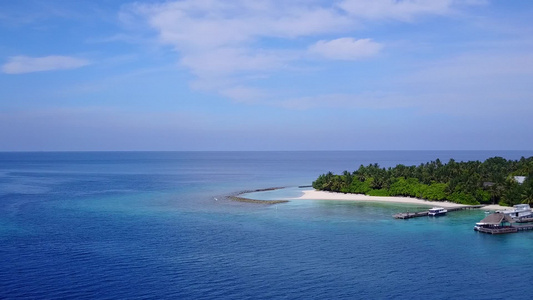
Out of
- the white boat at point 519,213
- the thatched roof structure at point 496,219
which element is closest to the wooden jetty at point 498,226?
the thatched roof structure at point 496,219

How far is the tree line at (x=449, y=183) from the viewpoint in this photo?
331ft

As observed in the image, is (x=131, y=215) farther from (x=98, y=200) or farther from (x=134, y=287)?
(x=134, y=287)

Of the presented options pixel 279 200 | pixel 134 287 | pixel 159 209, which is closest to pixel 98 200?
pixel 159 209

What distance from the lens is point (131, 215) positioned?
93750 mm

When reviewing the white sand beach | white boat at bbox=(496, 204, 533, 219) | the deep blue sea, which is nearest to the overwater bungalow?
the deep blue sea

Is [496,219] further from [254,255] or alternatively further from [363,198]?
[363,198]

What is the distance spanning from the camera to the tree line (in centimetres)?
10100

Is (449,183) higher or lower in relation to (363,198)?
higher

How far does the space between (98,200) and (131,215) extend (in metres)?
29.7

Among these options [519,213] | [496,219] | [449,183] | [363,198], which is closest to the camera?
[496,219]

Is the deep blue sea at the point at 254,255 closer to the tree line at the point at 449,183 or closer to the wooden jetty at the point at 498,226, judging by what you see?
the wooden jetty at the point at 498,226

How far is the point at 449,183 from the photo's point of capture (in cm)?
10712

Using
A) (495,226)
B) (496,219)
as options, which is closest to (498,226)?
(495,226)

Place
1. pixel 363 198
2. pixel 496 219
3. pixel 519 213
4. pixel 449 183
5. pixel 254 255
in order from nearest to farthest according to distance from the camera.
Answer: pixel 254 255 < pixel 496 219 < pixel 519 213 < pixel 449 183 < pixel 363 198
